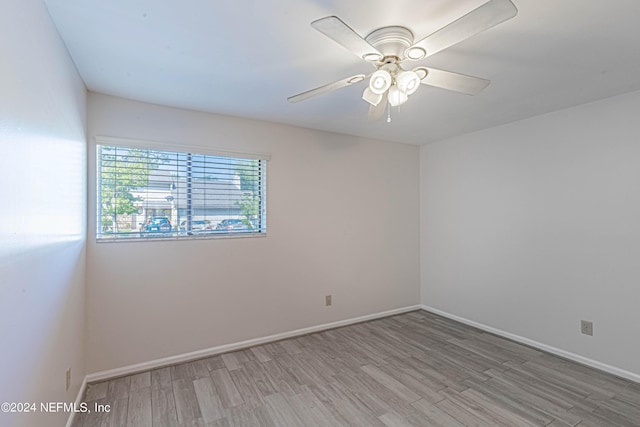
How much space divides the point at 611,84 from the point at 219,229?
3.43 meters

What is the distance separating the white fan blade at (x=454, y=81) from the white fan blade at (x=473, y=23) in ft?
0.63

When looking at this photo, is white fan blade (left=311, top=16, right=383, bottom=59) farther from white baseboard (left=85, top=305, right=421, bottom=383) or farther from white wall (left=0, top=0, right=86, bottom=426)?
white baseboard (left=85, top=305, right=421, bottom=383)

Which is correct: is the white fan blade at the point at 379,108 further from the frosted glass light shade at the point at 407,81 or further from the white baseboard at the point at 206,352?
the white baseboard at the point at 206,352

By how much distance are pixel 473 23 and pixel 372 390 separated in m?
2.38

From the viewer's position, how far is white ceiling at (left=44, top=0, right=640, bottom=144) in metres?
1.47

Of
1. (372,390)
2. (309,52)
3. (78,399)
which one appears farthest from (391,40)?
(78,399)

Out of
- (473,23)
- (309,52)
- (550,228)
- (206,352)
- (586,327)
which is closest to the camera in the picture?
(473,23)

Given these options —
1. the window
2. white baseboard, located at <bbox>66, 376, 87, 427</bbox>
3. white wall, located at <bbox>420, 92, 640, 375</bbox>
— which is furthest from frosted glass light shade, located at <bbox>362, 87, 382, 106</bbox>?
white baseboard, located at <bbox>66, 376, 87, 427</bbox>

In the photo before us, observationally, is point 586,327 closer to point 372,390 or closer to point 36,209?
point 372,390

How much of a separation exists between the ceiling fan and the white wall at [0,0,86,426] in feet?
3.76

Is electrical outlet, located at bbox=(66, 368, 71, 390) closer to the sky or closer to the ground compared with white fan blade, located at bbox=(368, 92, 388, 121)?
closer to the ground

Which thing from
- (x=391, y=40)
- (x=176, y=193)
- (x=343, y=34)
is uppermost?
(x=391, y=40)

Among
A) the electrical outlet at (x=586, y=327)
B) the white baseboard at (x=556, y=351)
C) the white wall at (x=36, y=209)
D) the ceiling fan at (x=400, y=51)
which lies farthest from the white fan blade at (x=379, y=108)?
the white baseboard at (x=556, y=351)

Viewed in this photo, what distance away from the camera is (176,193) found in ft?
9.09
